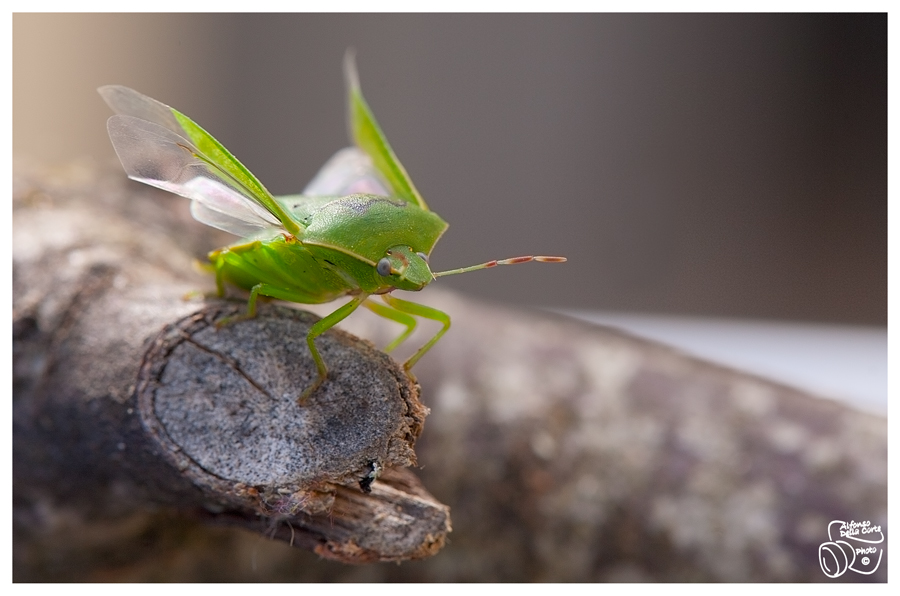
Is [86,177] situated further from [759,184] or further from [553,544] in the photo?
[759,184]

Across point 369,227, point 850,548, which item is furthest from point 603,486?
point 369,227

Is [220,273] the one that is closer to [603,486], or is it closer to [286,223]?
[286,223]

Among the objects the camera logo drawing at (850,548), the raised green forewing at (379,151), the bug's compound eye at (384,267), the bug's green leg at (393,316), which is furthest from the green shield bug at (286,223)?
the camera logo drawing at (850,548)

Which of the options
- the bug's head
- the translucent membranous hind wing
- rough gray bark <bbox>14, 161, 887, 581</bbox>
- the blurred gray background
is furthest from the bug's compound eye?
the blurred gray background

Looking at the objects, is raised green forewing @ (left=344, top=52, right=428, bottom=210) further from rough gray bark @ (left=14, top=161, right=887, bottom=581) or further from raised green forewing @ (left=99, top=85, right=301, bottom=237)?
rough gray bark @ (left=14, top=161, right=887, bottom=581)

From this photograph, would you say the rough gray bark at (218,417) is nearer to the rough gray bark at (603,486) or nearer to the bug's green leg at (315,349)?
the bug's green leg at (315,349)
